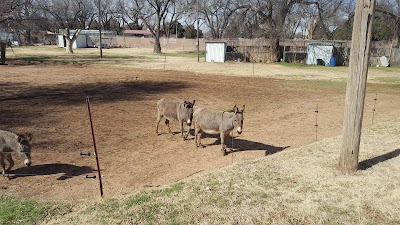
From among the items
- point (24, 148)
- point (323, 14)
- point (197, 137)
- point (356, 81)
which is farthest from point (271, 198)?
point (323, 14)

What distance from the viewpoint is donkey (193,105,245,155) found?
9844 mm

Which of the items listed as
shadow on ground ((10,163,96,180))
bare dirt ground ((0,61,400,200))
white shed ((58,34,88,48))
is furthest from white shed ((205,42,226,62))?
white shed ((58,34,88,48))

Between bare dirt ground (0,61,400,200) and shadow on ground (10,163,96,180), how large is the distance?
0.07 feet

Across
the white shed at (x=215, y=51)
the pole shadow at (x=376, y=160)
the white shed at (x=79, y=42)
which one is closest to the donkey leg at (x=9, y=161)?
the pole shadow at (x=376, y=160)

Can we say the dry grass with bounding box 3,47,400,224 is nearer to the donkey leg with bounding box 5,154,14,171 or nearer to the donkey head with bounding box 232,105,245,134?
the donkey head with bounding box 232,105,245,134

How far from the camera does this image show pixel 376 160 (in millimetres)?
8336

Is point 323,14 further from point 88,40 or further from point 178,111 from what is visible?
point 178,111

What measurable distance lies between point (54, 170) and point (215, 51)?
39.3 meters

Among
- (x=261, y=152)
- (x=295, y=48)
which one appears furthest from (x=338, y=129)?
(x=295, y=48)

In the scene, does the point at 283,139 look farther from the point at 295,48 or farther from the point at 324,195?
the point at 295,48

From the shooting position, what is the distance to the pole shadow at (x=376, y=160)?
7963 mm

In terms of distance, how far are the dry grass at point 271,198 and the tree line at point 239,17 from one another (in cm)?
2504

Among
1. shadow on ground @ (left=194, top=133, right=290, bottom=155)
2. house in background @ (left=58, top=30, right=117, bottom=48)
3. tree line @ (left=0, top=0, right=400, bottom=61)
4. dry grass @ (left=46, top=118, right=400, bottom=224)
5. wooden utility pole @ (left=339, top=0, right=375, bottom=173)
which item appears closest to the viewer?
dry grass @ (left=46, top=118, right=400, bottom=224)

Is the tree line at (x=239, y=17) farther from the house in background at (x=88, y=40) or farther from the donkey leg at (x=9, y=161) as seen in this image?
the donkey leg at (x=9, y=161)
